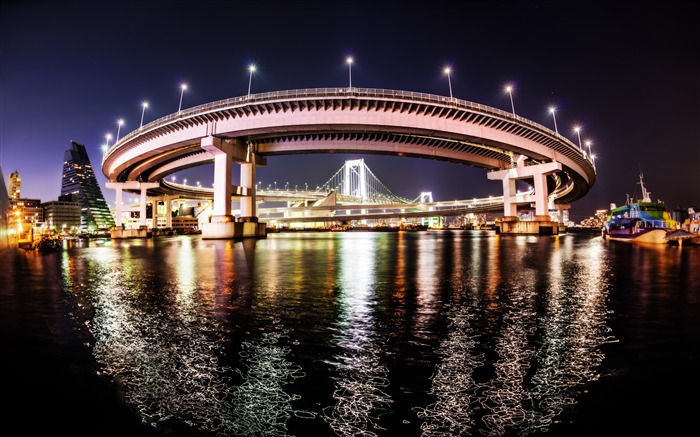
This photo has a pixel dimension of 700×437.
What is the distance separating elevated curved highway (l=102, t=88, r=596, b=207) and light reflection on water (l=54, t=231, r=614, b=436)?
38285 mm

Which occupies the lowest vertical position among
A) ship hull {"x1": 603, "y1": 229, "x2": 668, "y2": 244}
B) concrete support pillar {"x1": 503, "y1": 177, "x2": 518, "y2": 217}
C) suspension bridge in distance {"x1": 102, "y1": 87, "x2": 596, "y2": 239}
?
ship hull {"x1": 603, "y1": 229, "x2": 668, "y2": 244}

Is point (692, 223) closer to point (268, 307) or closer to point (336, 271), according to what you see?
point (336, 271)

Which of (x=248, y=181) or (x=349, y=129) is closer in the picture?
(x=349, y=129)

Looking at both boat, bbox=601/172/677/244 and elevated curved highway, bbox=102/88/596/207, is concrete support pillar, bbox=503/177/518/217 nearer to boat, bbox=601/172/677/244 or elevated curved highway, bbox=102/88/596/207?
elevated curved highway, bbox=102/88/596/207

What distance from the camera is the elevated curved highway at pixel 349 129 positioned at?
47094 millimetres

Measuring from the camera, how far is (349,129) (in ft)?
163

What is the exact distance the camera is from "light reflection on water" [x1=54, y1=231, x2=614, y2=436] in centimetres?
395

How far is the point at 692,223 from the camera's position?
52.4 meters

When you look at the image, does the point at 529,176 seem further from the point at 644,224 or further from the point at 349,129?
the point at 349,129

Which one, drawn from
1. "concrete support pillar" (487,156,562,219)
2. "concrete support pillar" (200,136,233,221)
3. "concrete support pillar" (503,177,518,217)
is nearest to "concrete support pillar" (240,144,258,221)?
"concrete support pillar" (200,136,233,221)

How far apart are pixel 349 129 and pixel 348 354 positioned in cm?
4585

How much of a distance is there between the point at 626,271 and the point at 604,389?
16.0m

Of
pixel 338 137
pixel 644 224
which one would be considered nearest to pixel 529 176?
pixel 644 224

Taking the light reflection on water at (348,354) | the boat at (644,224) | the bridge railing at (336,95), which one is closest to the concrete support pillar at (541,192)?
the boat at (644,224)
